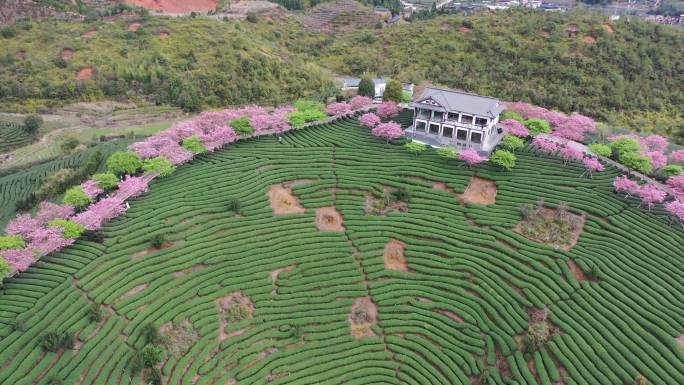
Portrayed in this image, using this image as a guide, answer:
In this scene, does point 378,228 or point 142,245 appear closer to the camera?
point 142,245

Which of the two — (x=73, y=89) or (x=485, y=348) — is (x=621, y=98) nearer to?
(x=485, y=348)

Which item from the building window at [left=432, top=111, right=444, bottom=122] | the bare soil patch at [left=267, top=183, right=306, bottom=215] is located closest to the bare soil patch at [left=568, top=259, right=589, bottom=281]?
the building window at [left=432, top=111, right=444, bottom=122]

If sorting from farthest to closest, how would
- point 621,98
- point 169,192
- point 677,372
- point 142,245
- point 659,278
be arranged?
point 621,98 → point 169,192 → point 142,245 → point 659,278 → point 677,372

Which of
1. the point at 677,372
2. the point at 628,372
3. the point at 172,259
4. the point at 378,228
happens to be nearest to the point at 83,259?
the point at 172,259

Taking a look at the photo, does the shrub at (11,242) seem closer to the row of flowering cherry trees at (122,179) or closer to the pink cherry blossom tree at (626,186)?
the row of flowering cherry trees at (122,179)

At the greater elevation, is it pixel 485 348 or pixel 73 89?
pixel 73 89

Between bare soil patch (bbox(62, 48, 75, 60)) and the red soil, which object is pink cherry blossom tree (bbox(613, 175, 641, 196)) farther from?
the red soil

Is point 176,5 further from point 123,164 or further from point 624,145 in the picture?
point 624,145
